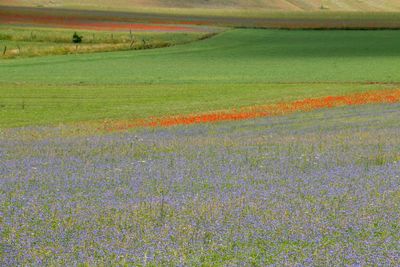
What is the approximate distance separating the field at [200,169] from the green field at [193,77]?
0.22 m

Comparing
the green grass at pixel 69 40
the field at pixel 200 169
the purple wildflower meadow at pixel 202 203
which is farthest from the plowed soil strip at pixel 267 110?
the green grass at pixel 69 40

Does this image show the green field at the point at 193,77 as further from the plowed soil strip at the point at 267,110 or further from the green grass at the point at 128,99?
the plowed soil strip at the point at 267,110

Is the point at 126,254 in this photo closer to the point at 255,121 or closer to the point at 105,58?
the point at 255,121

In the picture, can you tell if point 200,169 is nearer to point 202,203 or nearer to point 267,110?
point 202,203

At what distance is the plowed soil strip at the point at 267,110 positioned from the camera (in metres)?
33.8

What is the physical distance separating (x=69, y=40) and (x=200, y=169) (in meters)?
77.8

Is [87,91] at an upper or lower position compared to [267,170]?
lower

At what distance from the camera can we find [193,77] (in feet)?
203

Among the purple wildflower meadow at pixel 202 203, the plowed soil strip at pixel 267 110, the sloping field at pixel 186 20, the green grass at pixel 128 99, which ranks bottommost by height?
the sloping field at pixel 186 20

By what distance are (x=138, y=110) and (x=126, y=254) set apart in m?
30.6

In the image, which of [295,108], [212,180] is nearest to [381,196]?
[212,180]

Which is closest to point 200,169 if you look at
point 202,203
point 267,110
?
point 202,203

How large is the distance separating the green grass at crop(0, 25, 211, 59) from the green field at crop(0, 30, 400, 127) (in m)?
3.67

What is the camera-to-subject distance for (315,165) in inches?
727
